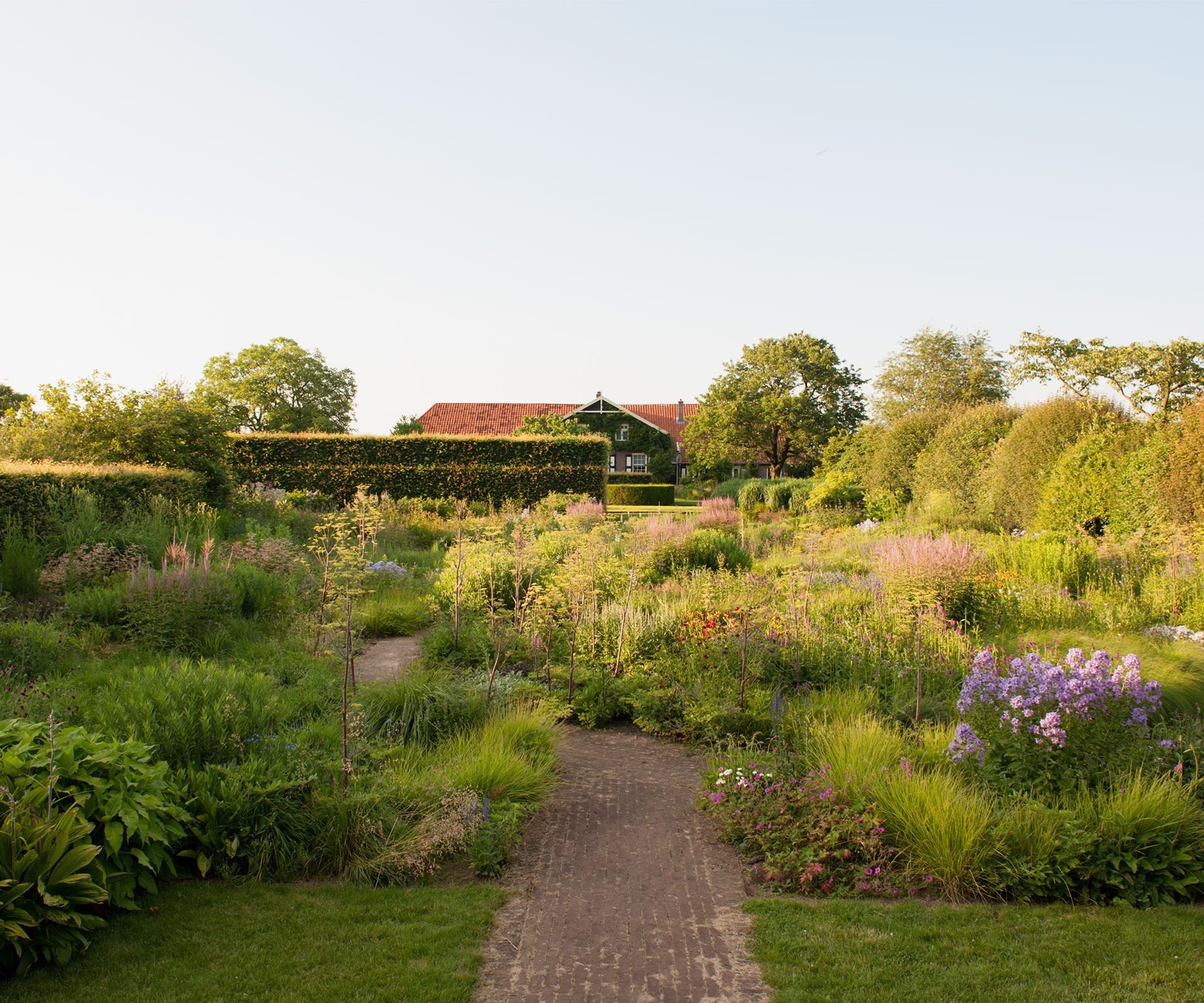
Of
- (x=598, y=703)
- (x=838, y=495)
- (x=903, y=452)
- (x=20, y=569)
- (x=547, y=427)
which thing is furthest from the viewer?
(x=547, y=427)

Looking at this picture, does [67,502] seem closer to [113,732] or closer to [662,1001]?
[113,732]

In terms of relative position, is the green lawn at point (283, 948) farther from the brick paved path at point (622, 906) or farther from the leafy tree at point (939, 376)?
the leafy tree at point (939, 376)

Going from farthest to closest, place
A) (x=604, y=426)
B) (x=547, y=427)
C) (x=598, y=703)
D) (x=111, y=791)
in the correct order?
(x=604, y=426) < (x=547, y=427) < (x=598, y=703) < (x=111, y=791)

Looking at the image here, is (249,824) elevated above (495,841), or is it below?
above

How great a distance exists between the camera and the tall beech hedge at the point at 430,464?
79.5 feet

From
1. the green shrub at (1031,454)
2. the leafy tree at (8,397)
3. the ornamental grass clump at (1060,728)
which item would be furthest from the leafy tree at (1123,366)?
the leafy tree at (8,397)

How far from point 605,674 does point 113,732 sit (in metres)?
3.74

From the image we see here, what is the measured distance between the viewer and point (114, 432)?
14.4m

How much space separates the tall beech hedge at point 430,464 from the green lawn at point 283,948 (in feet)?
68.5

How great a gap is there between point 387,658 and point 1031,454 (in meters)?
12.3

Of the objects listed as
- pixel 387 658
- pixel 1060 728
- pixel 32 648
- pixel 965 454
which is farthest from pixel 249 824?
pixel 965 454

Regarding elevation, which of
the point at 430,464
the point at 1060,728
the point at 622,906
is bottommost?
the point at 622,906

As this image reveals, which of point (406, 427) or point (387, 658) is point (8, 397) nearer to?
point (406, 427)

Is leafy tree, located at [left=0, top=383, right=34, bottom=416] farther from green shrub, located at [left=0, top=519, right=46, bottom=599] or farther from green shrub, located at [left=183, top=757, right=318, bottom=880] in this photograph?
green shrub, located at [left=183, top=757, right=318, bottom=880]
